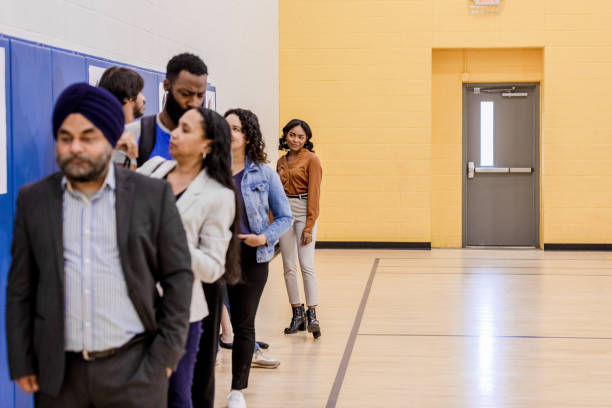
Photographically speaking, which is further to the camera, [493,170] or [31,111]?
[493,170]

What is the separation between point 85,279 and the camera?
187 centimetres

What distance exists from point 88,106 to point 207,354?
1278 mm

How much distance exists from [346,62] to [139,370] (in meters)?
8.39

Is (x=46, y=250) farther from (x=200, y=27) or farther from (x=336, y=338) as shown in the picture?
(x=200, y=27)

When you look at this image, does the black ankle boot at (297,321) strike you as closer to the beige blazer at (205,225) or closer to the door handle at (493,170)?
the beige blazer at (205,225)

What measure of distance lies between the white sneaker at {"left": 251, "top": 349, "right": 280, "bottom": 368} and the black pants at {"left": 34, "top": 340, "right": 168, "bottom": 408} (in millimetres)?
2586

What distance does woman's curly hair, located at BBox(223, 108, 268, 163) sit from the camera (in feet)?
12.4

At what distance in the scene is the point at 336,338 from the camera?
5234 millimetres

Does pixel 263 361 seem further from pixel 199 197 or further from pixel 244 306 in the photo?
pixel 199 197

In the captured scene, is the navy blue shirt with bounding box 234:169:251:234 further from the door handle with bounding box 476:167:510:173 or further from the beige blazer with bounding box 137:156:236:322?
the door handle with bounding box 476:167:510:173

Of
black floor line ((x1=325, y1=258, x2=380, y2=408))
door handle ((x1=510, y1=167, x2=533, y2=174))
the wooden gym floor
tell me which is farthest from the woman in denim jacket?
door handle ((x1=510, y1=167, x2=533, y2=174))


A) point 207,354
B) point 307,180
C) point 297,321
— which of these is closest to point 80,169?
point 207,354

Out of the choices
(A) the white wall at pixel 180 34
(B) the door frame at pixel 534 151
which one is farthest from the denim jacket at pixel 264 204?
(B) the door frame at pixel 534 151

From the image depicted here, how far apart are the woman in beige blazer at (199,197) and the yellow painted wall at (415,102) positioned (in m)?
7.47
